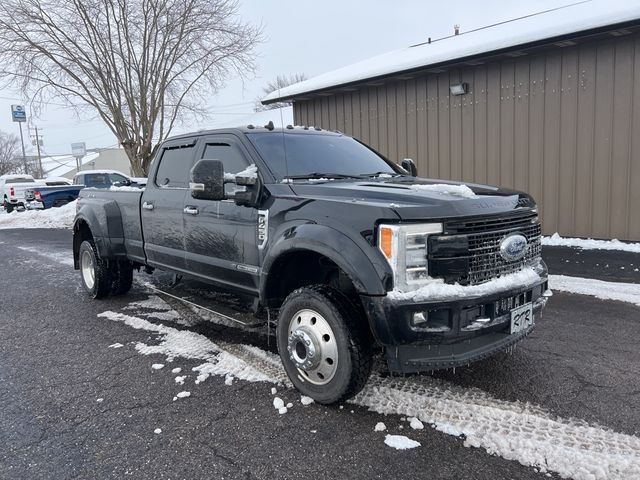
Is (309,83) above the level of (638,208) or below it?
above

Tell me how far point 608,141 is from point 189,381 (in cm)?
809

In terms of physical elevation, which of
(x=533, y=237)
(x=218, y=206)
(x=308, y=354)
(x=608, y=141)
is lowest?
(x=308, y=354)

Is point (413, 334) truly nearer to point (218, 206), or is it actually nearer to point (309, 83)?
point (218, 206)

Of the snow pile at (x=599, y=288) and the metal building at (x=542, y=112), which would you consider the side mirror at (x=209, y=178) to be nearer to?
the snow pile at (x=599, y=288)

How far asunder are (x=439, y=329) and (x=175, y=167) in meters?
3.36

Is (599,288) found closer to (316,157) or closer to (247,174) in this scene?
(316,157)

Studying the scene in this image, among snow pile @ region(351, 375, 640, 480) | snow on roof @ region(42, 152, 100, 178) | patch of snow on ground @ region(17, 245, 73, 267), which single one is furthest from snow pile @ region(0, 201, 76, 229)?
snow on roof @ region(42, 152, 100, 178)

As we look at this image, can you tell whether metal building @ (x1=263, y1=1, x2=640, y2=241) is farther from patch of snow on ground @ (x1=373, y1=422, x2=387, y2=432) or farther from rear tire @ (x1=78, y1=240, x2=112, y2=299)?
patch of snow on ground @ (x1=373, y1=422, x2=387, y2=432)

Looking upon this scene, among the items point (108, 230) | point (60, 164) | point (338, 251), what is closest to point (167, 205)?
point (108, 230)

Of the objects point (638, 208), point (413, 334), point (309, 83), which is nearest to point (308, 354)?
point (413, 334)

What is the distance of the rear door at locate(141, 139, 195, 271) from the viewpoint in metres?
4.95

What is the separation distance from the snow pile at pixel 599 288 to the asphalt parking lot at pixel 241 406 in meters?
0.28

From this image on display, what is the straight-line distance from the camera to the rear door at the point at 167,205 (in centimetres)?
495

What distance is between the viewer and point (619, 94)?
27.9ft
